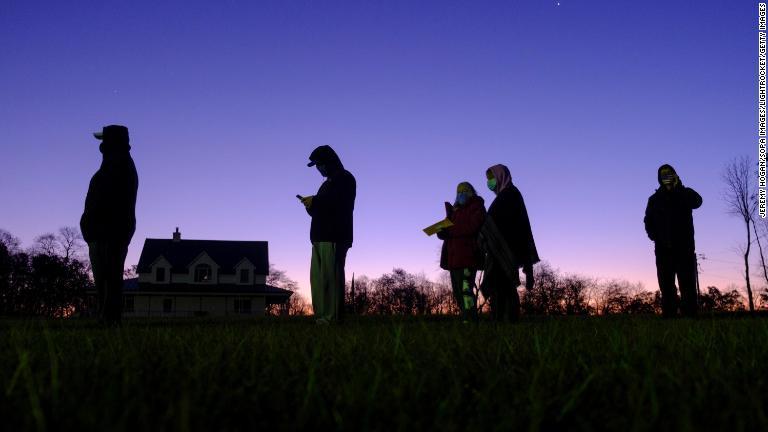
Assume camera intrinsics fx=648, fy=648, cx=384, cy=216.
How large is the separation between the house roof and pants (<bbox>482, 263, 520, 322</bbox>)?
49.0m

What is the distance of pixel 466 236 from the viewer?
9266 mm

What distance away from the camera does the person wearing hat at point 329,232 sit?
29.3 feet

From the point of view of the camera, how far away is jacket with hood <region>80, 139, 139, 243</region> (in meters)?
8.15

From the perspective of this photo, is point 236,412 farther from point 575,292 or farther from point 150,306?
point 575,292


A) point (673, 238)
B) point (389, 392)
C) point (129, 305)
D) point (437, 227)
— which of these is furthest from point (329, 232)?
point (129, 305)

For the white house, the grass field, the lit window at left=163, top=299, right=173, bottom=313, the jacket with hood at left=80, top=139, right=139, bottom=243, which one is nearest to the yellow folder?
the jacket with hood at left=80, top=139, right=139, bottom=243

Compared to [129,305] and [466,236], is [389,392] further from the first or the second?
[129,305]

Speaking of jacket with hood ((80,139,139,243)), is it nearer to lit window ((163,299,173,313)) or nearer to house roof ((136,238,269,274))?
house roof ((136,238,269,274))

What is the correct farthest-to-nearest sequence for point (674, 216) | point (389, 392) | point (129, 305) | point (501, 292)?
point (129, 305) → point (674, 216) → point (501, 292) → point (389, 392)

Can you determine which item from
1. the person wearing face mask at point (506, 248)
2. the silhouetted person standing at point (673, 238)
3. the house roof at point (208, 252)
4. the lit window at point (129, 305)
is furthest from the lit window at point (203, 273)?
the person wearing face mask at point (506, 248)

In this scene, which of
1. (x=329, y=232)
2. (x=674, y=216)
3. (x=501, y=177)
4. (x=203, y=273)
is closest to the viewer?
(x=329, y=232)

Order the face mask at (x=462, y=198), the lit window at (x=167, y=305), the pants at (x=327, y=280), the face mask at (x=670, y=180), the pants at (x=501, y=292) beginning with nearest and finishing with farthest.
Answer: the pants at (x=501, y=292) < the pants at (x=327, y=280) < the face mask at (x=462, y=198) < the face mask at (x=670, y=180) < the lit window at (x=167, y=305)

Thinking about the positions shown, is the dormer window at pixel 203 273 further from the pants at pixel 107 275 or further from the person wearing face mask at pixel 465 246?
the person wearing face mask at pixel 465 246

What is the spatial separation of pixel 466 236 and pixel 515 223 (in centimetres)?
74
